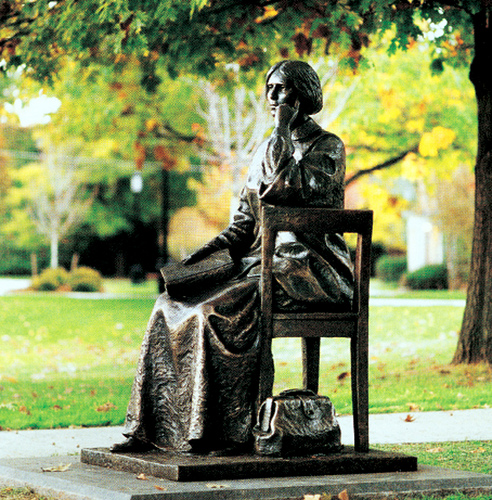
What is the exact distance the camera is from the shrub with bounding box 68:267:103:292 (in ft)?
99.9

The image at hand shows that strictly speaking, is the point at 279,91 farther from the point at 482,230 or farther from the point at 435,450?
the point at 482,230

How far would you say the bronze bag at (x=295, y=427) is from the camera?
4.77m

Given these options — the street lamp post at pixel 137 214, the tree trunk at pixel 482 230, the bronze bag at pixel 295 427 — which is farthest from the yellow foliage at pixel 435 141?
the street lamp post at pixel 137 214

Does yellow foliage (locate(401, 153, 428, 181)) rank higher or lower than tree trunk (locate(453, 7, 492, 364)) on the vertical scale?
higher

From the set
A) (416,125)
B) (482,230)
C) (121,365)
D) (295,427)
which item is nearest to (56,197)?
(416,125)

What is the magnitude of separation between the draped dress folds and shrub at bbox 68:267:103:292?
25.7 m

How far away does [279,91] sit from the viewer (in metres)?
5.29

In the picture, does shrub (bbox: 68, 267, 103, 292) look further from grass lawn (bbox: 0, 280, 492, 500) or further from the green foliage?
the green foliage

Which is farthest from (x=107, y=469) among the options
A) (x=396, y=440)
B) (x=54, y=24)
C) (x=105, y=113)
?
(x=105, y=113)

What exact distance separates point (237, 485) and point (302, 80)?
220cm

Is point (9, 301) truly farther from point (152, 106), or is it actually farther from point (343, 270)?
point (343, 270)

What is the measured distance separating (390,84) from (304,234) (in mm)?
14703

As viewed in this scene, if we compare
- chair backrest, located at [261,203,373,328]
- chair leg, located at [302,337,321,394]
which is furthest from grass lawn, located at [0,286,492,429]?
chair backrest, located at [261,203,373,328]

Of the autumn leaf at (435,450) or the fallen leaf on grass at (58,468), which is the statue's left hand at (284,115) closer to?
the fallen leaf on grass at (58,468)
